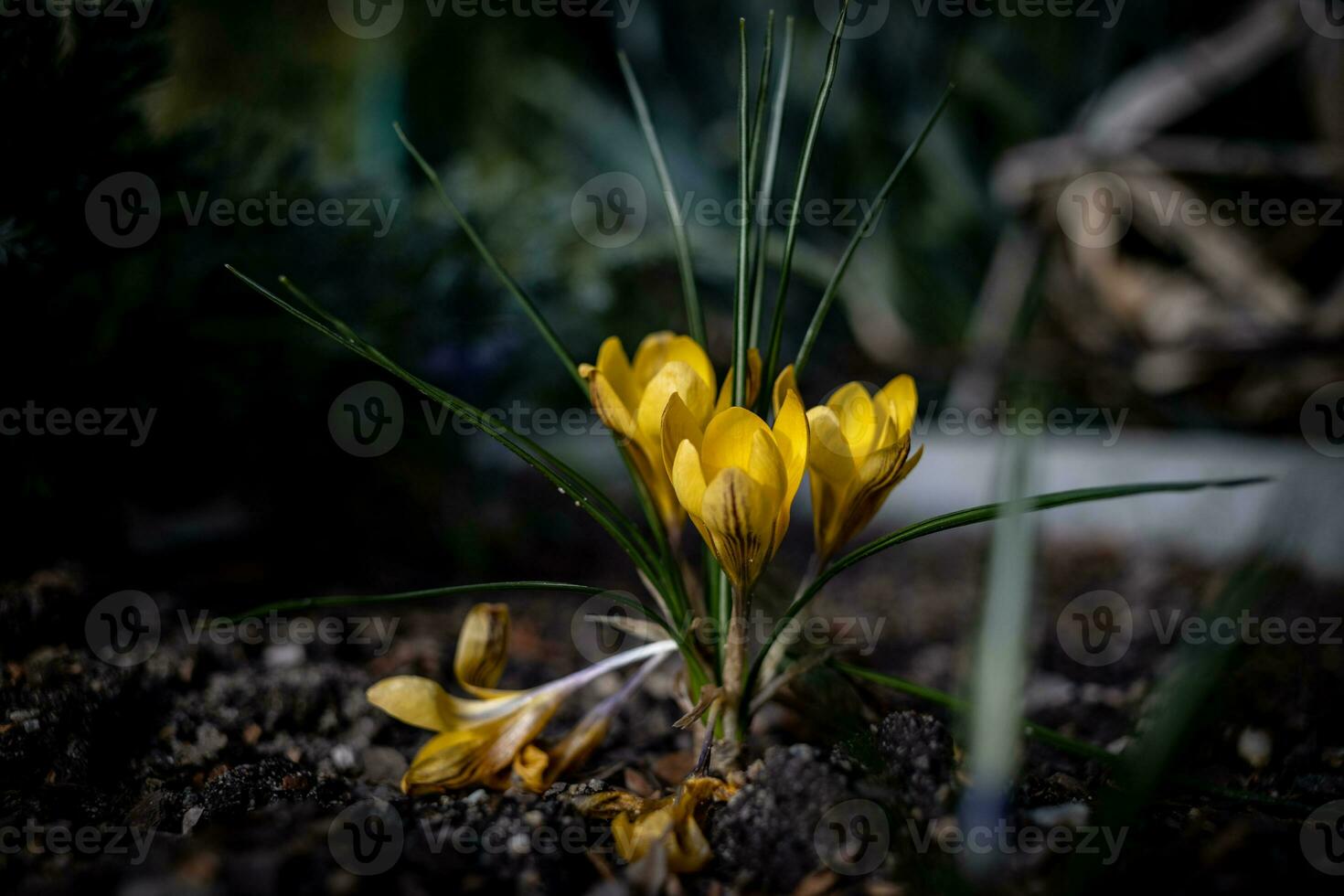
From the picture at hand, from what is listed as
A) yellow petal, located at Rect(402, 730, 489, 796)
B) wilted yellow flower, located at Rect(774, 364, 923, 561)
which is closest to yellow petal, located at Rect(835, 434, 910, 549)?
wilted yellow flower, located at Rect(774, 364, 923, 561)

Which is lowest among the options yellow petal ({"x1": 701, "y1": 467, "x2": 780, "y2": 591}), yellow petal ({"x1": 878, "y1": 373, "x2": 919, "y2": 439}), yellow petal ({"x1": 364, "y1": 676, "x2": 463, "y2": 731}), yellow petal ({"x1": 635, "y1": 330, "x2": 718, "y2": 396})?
yellow petal ({"x1": 364, "y1": 676, "x2": 463, "y2": 731})

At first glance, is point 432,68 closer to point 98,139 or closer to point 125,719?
point 98,139

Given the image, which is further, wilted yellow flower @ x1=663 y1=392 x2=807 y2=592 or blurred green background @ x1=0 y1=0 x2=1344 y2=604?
blurred green background @ x1=0 y1=0 x2=1344 y2=604

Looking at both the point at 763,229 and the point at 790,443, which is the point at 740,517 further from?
the point at 763,229

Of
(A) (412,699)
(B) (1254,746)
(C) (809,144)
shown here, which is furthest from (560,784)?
(B) (1254,746)

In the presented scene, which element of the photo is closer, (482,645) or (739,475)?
(739,475)

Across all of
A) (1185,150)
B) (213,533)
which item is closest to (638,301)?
(213,533)

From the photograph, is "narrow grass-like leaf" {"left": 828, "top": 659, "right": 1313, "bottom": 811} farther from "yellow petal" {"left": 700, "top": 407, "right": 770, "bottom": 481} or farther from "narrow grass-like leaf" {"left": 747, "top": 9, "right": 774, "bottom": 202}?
"narrow grass-like leaf" {"left": 747, "top": 9, "right": 774, "bottom": 202}

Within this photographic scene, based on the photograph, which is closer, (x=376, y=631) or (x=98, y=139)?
(x=98, y=139)
